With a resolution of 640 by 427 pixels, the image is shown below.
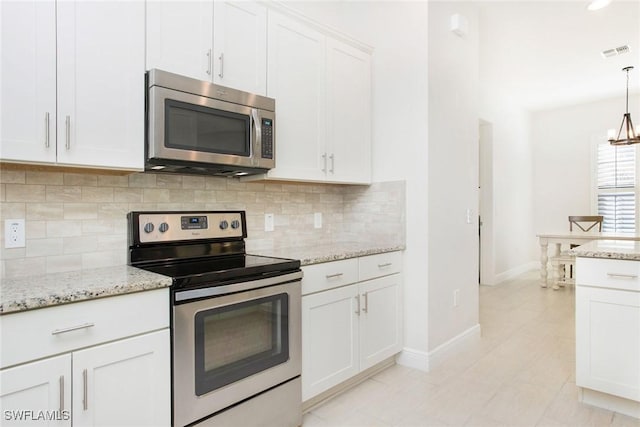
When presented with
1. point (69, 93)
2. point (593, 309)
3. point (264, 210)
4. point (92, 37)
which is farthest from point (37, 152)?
point (593, 309)

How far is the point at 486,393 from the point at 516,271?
4513 mm

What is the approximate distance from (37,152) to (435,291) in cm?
246

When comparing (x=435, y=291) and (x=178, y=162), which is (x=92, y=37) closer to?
(x=178, y=162)

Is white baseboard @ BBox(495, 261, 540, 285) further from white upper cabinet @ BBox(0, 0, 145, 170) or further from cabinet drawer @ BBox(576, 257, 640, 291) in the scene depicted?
white upper cabinet @ BBox(0, 0, 145, 170)

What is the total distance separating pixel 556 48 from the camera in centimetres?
420

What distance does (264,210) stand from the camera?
255cm

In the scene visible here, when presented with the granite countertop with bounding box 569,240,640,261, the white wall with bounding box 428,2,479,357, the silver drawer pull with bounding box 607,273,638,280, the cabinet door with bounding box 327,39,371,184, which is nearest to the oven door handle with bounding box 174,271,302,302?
the cabinet door with bounding box 327,39,371,184

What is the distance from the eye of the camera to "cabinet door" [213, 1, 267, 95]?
198cm

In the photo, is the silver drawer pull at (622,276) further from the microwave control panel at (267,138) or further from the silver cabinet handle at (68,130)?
the silver cabinet handle at (68,130)

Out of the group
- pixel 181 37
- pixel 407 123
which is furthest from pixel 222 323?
pixel 407 123

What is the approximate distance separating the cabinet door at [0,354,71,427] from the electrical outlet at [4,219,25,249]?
2.19ft

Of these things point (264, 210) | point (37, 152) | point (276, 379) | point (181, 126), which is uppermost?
point (181, 126)

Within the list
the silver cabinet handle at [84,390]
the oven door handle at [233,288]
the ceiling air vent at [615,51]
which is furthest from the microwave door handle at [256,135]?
the ceiling air vent at [615,51]

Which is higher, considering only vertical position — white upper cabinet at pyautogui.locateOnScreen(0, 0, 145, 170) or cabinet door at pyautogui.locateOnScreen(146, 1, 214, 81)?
cabinet door at pyautogui.locateOnScreen(146, 1, 214, 81)
